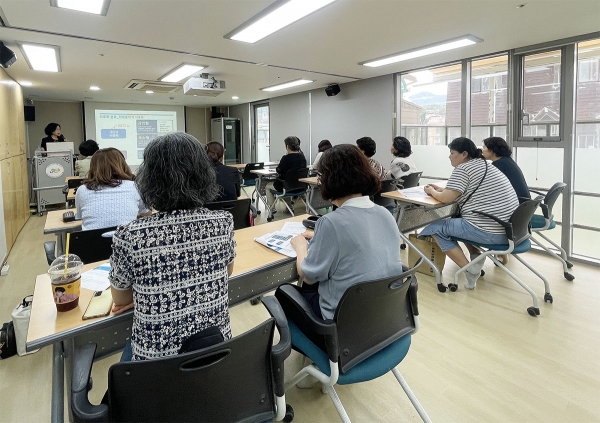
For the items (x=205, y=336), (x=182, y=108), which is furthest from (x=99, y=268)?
(x=182, y=108)

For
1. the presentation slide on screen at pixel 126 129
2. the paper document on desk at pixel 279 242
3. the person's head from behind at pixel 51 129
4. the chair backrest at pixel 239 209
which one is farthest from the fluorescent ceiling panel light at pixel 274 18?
the presentation slide on screen at pixel 126 129

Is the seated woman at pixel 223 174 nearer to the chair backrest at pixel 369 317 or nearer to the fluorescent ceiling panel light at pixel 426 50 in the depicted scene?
the chair backrest at pixel 369 317

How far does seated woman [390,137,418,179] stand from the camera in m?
4.69

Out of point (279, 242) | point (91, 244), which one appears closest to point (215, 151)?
point (91, 244)

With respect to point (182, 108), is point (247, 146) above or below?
below

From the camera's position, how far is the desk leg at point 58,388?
1139 mm

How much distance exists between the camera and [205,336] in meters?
1.06

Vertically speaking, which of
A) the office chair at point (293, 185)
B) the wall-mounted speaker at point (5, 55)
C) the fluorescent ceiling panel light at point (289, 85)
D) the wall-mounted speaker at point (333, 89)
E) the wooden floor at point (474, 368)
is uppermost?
the fluorescent ceiling panel light at point (289, 85)

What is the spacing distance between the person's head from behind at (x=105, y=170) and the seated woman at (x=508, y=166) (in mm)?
3249

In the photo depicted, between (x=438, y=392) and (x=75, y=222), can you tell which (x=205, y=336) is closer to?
(x=438, y=392)

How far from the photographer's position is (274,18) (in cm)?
318

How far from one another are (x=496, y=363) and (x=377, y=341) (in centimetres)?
125

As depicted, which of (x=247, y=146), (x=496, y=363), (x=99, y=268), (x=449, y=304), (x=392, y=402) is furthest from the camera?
(x=247, y=146)

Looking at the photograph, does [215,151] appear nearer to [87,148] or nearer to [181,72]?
[87,148]
